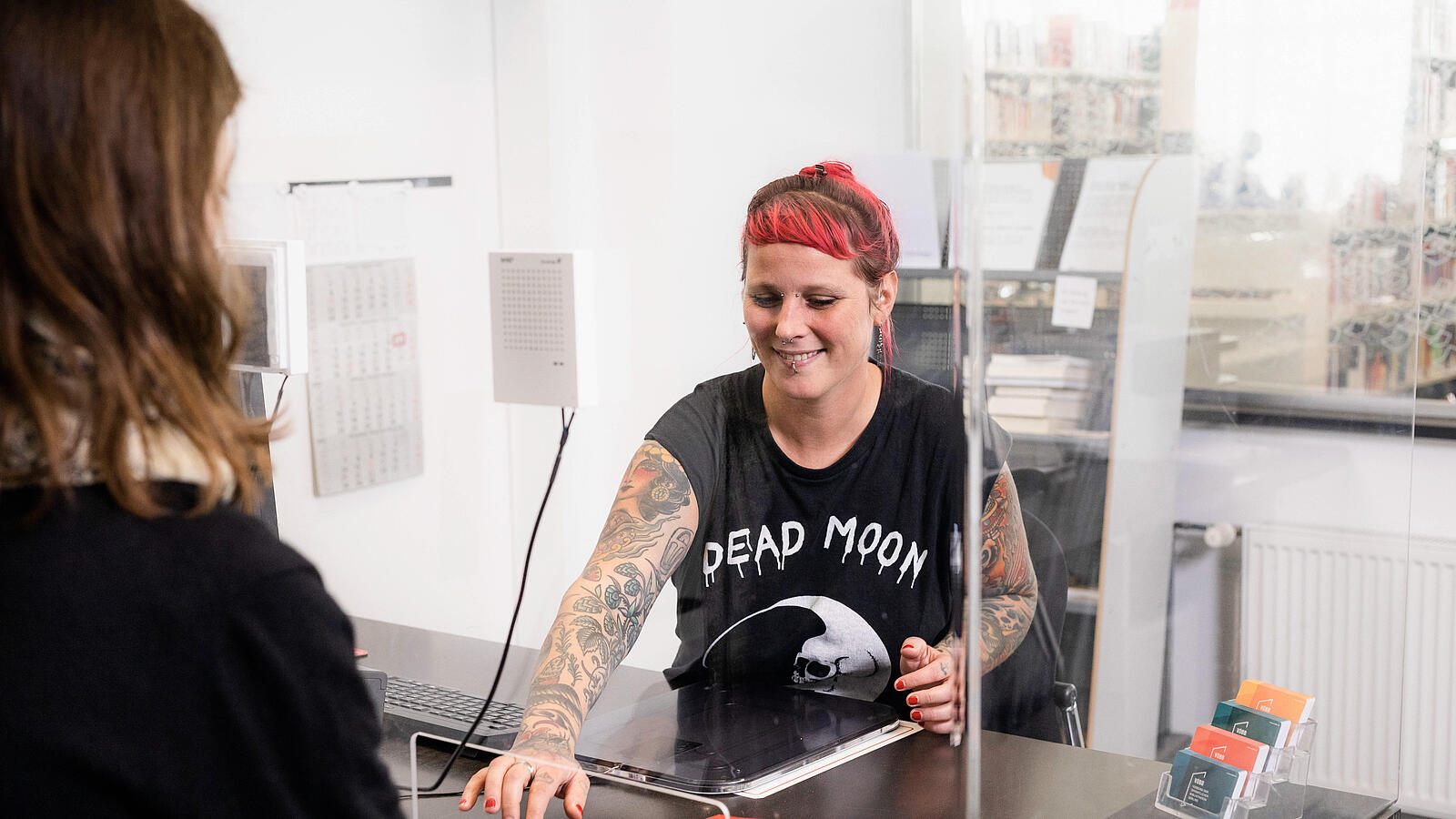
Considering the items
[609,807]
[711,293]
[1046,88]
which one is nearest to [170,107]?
[609,807]

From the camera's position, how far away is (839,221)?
1.31 metres

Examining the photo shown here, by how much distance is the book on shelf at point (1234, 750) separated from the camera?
119 cm

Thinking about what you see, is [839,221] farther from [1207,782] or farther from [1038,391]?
[1207,782]

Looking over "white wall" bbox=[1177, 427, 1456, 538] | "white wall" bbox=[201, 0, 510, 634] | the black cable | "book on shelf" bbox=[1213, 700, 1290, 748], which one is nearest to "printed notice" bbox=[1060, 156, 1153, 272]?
"white wall" bbox=[1177, 427, 1456, 538]

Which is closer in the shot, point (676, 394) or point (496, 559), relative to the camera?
point (676, 394)

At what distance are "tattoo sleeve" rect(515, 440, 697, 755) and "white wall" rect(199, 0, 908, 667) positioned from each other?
47mm

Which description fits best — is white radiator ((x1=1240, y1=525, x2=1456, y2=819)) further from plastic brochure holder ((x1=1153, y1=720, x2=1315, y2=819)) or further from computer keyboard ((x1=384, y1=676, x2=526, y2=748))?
computer keyboard ((x1=384, y1=676, x2=526, y2=748))

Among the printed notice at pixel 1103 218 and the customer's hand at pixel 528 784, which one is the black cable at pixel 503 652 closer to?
the customer's hand at pixel 528 784

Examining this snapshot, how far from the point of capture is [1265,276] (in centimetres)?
163

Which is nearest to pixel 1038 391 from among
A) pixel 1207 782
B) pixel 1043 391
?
pixel 1043 391

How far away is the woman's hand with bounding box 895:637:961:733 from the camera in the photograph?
1.29 meters

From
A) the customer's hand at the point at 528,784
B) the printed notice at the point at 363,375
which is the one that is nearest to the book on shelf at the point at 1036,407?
the customer's hand at the point at 528,784

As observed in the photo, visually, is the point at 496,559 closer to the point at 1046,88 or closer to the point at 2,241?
the point at 1046,88

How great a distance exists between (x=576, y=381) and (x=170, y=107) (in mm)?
1060
